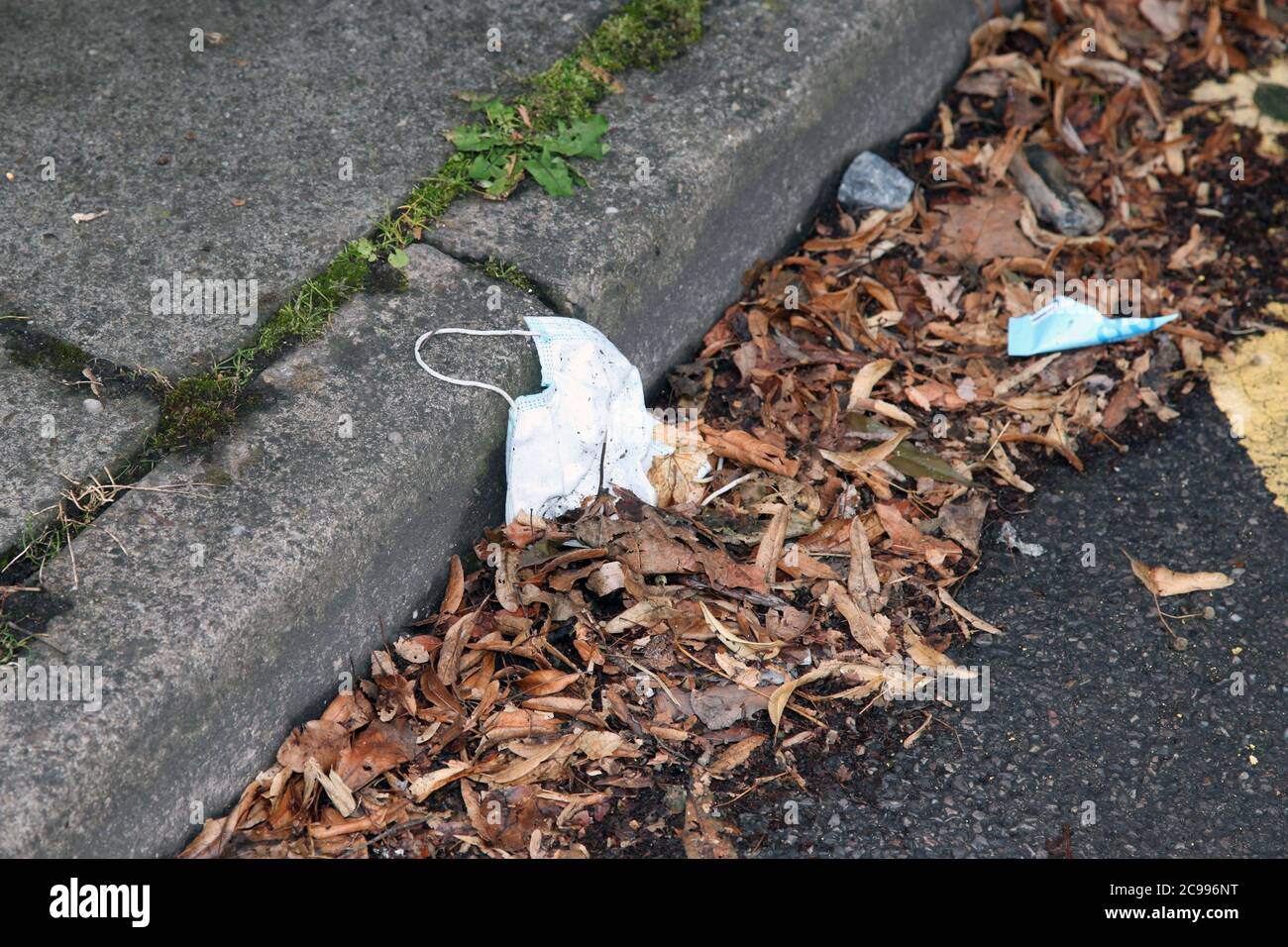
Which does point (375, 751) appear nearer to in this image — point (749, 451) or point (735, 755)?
point (735, 755)

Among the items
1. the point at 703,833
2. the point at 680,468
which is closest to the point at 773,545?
the point at 680,468

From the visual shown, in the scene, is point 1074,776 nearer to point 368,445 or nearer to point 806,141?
point 368,445

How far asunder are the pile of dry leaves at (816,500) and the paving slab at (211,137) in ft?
3.11

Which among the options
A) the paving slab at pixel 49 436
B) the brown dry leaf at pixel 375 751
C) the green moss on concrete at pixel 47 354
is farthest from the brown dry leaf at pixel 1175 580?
the green moss on concrete at pixel 47 354

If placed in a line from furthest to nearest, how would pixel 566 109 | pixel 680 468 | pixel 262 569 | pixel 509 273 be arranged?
pixel 566 109
pixel 680 468
pixel 509 273
pixel 262 569

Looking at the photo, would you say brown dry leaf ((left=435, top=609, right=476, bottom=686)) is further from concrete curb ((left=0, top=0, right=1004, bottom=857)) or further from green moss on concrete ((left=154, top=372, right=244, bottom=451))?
green moss on concrete ((left=154, top=372, right=244, bottom=451))

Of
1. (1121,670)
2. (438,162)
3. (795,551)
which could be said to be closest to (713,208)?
(438,162)

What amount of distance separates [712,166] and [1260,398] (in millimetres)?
1744

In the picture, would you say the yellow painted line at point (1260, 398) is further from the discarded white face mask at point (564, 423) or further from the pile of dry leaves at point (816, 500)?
the discarded white face mask at point (564, 423)

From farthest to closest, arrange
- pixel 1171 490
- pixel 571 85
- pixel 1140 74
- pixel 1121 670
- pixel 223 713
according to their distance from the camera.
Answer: pixel 1140 74, pixel 571 85, pixel 1171 490, pixel 1121 670, pixel 223 713

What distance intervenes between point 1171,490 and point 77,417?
277 cm

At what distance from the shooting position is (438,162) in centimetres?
338

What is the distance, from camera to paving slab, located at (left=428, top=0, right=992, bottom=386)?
3244mm

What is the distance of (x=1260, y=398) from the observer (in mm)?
3605
